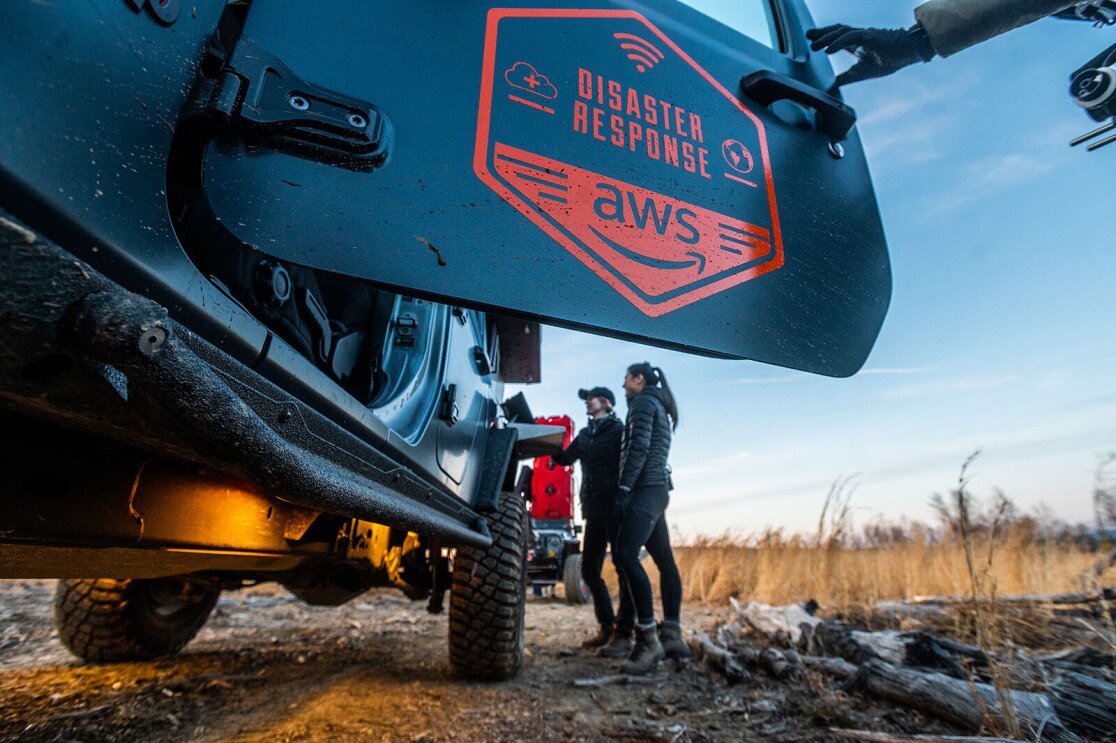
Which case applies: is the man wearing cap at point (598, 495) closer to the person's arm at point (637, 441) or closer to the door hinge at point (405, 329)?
the person's arm at point (637, 441)

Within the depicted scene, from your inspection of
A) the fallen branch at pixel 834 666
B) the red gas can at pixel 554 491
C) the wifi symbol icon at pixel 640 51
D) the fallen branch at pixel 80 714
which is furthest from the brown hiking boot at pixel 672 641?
the red gas can at pixel 554 491

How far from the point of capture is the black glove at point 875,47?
1.16 metres

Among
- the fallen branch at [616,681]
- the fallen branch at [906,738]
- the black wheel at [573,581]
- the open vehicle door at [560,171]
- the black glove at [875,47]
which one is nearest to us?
the open vehicle door at [560,171]

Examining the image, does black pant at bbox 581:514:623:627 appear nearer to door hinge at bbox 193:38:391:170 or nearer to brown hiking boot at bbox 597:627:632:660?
brown hiking boot at bbox 597:627:632:660

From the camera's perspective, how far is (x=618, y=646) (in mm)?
3352

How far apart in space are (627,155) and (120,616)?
2.95 metres

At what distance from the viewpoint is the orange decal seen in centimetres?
83

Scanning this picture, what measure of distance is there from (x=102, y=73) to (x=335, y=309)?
137 cm

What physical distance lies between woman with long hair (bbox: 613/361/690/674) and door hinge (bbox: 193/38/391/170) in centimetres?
275

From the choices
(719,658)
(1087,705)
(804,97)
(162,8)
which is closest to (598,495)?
(719,658)

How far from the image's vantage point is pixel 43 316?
40 cm

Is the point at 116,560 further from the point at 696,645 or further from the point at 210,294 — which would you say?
the point at 696,645

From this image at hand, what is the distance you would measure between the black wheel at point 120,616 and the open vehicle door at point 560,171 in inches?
86.8

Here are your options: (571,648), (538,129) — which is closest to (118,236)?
(538,129)
